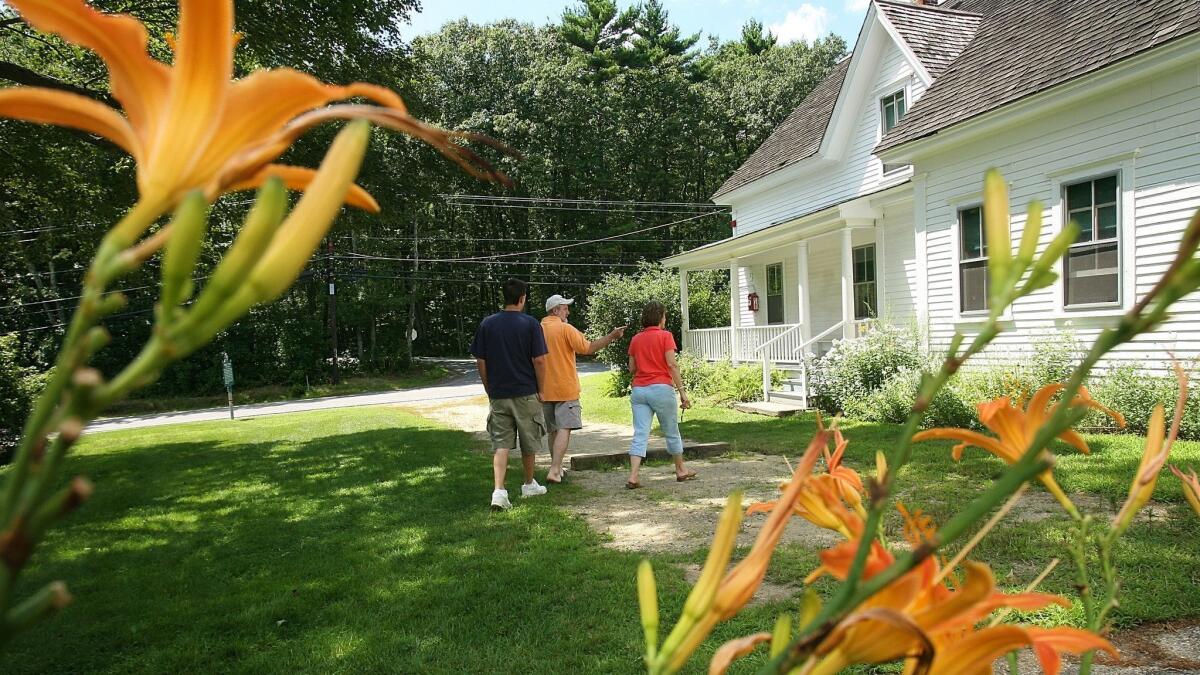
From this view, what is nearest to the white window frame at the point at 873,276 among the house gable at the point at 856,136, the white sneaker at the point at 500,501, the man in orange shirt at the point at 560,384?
the house gable at the point at 856,136

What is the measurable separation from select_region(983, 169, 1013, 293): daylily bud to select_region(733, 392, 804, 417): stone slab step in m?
11.4

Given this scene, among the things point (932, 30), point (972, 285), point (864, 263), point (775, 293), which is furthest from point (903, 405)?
point (775, 293)

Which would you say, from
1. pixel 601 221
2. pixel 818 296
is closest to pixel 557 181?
pixel 601 221

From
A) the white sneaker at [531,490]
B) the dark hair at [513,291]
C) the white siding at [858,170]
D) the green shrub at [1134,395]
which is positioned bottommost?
the white sneaker at [531,490]

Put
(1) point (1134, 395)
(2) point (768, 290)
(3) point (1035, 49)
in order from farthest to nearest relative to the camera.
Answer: (2) point (768, 290), (3) point (1035, 49), (1) point (1134, 395)

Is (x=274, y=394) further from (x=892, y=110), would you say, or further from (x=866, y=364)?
(x=892, y=110)

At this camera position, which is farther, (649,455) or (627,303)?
(627,303)

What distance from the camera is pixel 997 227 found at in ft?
1.30

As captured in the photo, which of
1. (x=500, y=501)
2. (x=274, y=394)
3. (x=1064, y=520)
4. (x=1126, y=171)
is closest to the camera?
(x=1064, y=520)

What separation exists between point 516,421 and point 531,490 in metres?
0.66

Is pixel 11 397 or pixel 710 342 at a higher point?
pixel 710 342

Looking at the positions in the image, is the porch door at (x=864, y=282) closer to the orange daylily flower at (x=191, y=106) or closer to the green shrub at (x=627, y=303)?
the green shrub at (x=627, y=303)

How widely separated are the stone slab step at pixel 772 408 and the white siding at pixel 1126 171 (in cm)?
268

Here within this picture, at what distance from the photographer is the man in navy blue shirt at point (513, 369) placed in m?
6.16
